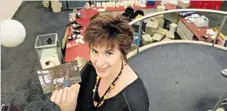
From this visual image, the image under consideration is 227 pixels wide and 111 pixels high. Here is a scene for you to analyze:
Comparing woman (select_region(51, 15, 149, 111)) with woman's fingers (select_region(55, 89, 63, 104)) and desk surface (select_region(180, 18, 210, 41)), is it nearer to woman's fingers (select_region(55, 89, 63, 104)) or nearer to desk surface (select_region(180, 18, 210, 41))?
woman's fingers (select_region(55, 89, 63, 104))

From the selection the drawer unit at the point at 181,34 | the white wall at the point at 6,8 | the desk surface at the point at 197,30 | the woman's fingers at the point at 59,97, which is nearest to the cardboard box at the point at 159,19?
the drawer unit at the point at 181,34

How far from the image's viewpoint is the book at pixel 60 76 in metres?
1.38

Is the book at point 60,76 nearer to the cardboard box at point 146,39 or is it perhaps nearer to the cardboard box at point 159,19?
the cardboard box at point 146,39

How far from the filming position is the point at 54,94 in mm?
1255

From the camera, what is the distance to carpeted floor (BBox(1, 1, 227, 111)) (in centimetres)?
400

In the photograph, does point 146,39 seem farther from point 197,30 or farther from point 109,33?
point 109,33

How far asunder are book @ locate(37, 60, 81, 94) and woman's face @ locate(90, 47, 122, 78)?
0.23 metres

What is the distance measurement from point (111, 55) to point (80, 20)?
4.18 meters

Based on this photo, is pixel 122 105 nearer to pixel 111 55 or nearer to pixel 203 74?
pixel 111 55

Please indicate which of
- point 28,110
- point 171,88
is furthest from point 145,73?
point 28,110

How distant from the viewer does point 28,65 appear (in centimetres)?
481

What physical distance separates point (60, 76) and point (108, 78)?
0.34 metres

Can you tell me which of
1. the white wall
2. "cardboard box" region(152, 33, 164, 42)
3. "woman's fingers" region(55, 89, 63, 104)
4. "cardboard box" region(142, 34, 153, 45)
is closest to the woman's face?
"woman's fingers" region(55, 89, 63, 104)

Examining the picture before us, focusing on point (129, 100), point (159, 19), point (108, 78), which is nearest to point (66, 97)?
point (108, 78)
